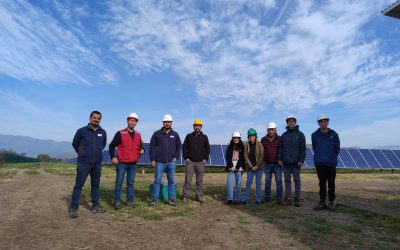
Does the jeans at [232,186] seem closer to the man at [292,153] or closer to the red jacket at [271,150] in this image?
the red jacket at [271,150]

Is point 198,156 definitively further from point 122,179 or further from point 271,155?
point 122,179

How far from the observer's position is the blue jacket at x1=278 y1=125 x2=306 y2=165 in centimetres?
914

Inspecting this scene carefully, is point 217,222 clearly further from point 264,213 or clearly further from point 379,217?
point 379,217

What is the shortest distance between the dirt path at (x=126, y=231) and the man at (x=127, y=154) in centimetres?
100

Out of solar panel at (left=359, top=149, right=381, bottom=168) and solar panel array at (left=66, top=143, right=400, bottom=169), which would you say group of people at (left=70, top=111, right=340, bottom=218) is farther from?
solar panel at (left=359, top=149, right=381, bottom=168)

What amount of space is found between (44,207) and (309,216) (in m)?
6.55

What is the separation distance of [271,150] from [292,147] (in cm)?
67

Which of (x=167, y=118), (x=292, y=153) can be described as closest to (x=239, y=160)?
(x=292, y=153)

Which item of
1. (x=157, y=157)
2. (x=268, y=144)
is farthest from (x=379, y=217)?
(x=157, y=157)

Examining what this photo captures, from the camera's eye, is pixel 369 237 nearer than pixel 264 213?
Yes

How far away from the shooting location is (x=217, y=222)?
7.30 m

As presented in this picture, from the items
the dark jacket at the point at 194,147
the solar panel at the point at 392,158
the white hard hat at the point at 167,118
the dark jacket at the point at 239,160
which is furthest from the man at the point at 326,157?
the solar panel at the point at 392,158

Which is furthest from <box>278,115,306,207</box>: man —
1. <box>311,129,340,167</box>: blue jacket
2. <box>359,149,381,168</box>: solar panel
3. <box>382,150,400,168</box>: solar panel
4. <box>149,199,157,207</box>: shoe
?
<box>382,150,400,168</box>: solar panel

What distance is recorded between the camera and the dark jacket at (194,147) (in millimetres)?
9828
